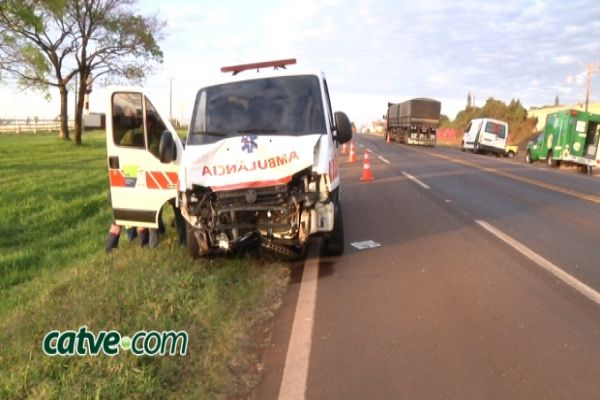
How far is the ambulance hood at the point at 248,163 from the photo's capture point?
20.0ft

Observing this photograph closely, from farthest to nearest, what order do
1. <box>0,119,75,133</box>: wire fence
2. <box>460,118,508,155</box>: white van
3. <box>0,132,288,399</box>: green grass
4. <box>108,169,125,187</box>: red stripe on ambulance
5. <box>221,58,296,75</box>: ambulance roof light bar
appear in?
1. <box>0,119,75,133</box>: wire fence
2. <box>460,118,508,155</box>: white van
3. <box>221,58,296,75</box>: ambulance roof light bar
4. <box>108,169,125,187</box>: red stripe on ambulance
5. <box>0,132,288,399</box>: green grass

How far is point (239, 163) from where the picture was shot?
6.18 meters

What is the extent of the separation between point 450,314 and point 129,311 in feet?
9.59

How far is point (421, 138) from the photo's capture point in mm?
45156

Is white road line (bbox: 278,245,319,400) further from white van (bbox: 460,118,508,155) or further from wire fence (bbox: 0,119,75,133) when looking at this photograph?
wire fence (bbox: 0,119,75,133)

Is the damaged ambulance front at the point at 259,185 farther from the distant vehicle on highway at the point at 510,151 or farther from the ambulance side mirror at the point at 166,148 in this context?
the distant vehicle on highway at the point at 510,151

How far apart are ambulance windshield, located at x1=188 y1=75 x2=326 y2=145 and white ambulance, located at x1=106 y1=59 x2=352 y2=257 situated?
1 centimetres

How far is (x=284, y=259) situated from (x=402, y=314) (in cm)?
234

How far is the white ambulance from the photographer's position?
6.16m

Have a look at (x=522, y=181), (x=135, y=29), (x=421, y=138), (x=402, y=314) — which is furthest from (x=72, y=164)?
(x=421, y=138)

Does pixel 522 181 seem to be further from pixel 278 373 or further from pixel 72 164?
pixel 72 164

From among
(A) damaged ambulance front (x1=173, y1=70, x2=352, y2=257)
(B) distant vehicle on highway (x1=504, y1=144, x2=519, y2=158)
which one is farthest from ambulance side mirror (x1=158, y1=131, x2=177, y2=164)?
(B) distant vehicle on highway (x1=504, y1=144, x2=519, y2=158)

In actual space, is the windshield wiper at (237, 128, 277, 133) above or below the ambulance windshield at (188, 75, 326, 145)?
below

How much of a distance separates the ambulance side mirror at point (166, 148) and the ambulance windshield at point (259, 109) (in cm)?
24
